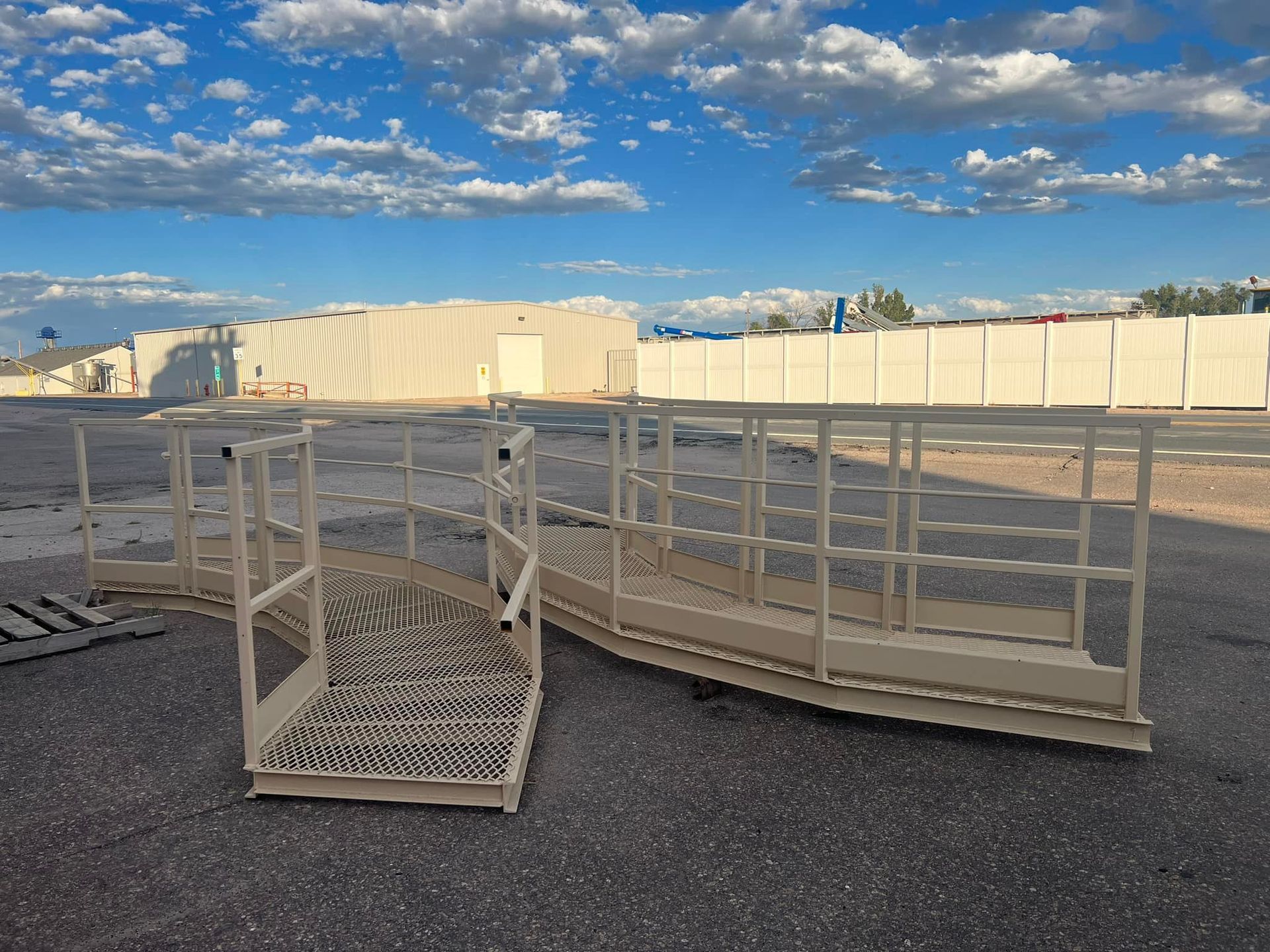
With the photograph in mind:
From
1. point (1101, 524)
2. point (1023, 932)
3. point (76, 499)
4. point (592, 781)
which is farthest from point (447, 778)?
point (76, 499)

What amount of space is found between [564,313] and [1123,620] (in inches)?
2060

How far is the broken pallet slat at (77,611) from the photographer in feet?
19.3

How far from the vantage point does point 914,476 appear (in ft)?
14.8

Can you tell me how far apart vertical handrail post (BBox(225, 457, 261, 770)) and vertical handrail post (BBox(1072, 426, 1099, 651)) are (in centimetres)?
393

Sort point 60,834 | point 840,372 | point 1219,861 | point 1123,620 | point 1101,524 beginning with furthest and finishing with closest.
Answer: point 840,372 → point 1101,524 → point 1123,620 → point 60,834 → point 1219,861

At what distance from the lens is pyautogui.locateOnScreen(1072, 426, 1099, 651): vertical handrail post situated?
14.8 ft

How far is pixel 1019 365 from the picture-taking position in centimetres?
3384

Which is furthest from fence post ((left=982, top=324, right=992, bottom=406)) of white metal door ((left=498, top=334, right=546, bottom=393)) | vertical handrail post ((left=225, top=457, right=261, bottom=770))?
vertical handrail post ((left=225, top=457, right=261, bottom=770))

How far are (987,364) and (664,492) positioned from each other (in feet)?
105

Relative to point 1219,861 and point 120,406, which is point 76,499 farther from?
point 120,406

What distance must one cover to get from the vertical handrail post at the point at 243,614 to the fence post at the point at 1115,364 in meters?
34.1

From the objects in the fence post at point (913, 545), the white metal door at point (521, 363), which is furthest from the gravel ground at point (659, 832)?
the white metal door at point (521, 363)

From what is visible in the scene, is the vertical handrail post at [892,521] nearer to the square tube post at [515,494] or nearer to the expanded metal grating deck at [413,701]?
the square tube post at [515,494]

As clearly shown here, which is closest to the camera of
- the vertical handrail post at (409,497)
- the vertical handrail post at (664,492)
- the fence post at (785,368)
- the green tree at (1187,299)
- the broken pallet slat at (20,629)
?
the broken pallet slat at (20,629)
